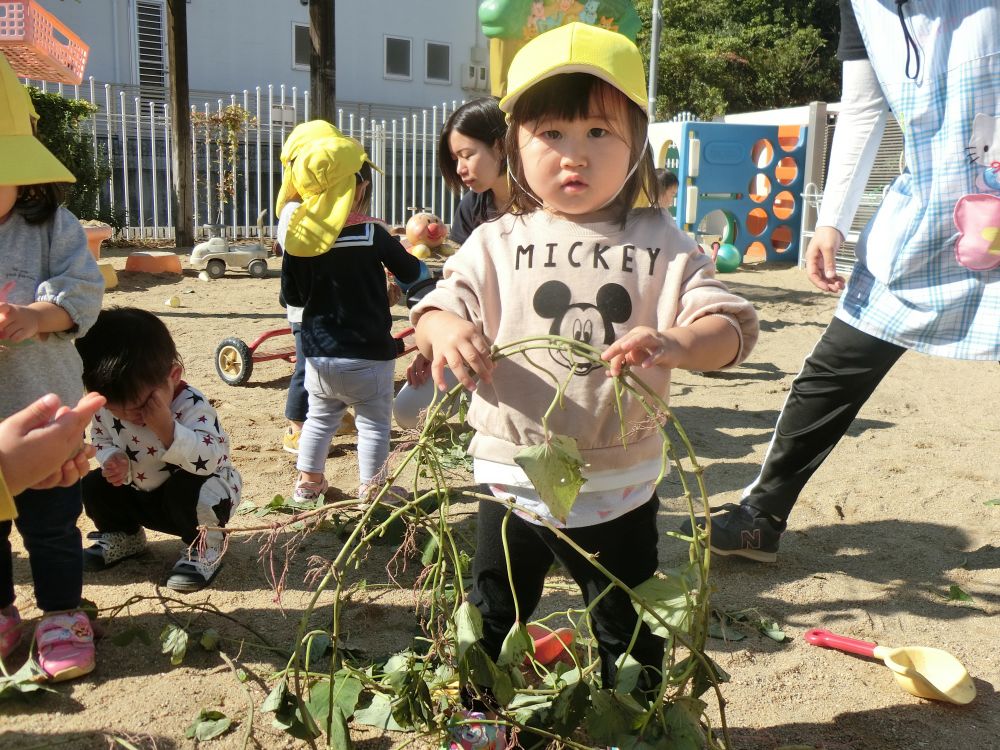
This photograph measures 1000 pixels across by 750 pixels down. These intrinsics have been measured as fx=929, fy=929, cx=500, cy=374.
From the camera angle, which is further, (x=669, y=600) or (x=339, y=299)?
(x=339, y=299)

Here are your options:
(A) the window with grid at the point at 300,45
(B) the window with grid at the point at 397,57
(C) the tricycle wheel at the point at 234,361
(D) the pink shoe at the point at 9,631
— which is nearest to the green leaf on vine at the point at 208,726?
(D) the pink shoe at the point at 9,631

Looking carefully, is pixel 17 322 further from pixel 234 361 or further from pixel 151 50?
pixel 151 50

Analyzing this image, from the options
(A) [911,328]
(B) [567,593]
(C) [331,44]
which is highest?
(C) [331,44]

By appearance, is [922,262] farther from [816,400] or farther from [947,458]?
[947,458]

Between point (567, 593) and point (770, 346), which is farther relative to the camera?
point (770, 346)

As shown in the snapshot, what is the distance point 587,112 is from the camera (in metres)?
1.74

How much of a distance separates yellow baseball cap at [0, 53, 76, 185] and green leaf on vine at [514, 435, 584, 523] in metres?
1.44

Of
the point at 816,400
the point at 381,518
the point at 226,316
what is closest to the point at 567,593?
the point at 381,518

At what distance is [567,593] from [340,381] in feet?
3.81

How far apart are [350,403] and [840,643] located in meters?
1.87

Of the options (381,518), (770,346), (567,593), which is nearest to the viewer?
(567,593)

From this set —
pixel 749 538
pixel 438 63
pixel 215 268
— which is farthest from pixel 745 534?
pixel 438 63

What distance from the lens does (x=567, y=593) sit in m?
2.81

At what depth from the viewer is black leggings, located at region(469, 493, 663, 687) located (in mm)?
1821
